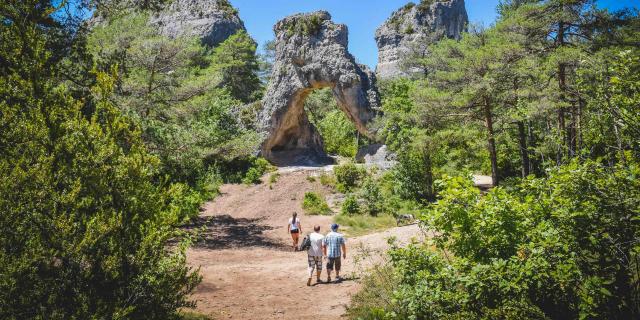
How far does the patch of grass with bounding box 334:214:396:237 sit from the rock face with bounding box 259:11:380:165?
1258 centimetres

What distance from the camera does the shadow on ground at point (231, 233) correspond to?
13.9 meters

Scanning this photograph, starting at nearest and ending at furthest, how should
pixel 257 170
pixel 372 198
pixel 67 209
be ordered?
pixel 67 209, pixel 372 198, pixel 257 170

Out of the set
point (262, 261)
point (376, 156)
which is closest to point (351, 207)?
point (262, 261)

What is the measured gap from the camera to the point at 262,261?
39.4ft

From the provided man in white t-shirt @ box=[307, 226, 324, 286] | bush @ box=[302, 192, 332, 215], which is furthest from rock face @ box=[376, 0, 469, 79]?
man in white t-shirt @ box=[307, 226, 324, 286]

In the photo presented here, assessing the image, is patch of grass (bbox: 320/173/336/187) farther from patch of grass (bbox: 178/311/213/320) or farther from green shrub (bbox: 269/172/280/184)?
patch of grass (bbox: 178/311/213/320)

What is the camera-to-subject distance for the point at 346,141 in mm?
39469

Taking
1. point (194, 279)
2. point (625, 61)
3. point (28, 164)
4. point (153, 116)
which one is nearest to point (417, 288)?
point (194, 279)

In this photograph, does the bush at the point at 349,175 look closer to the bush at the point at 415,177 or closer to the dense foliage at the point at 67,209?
the bush at the point at 415,177

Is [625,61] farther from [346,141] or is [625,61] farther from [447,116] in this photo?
[346,141]

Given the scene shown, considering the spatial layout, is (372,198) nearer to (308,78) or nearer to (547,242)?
(308,78)

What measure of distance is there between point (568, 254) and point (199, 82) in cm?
1402

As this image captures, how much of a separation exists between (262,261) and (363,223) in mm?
5428

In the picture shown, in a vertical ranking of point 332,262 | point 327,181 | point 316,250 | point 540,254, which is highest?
point 540,254
